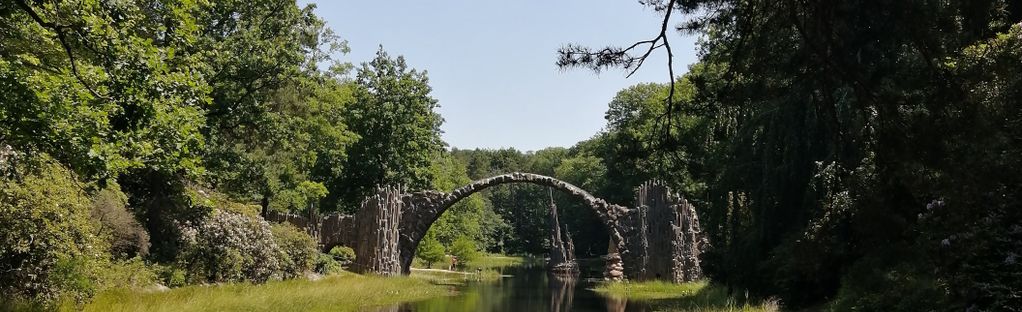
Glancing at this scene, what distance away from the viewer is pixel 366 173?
3716 cm

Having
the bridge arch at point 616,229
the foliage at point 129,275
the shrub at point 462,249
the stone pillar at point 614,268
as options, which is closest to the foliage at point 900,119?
the foliage at point 129,275

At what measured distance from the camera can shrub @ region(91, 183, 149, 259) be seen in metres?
14.1

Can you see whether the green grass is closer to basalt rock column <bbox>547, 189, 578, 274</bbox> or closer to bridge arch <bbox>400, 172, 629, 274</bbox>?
bridge arch <bbox>400, 172, 629, 274</bbox>

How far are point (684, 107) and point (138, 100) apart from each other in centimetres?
686

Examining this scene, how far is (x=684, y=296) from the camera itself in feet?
75.6

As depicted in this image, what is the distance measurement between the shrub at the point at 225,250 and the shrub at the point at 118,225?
1484mm

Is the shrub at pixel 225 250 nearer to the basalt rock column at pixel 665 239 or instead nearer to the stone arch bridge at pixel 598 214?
the stone arch bridge at pixel 598 214

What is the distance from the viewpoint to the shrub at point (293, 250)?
21844 millimetres

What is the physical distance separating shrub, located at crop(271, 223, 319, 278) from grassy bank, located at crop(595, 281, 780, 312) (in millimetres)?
10665

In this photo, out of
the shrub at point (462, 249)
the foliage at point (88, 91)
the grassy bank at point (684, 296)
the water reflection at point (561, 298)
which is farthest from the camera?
the shrub at point (462, 249)

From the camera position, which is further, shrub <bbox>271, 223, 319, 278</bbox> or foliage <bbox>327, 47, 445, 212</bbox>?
foliage <bbox>327, 47, 445, 212</bbox>

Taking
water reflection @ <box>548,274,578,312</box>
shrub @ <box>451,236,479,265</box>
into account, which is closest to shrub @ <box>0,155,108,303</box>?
water reflection @ <box>548,274,578,312</box>

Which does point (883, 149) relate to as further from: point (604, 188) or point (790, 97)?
point (604, 188)

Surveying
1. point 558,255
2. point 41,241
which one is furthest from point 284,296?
point 558,255
